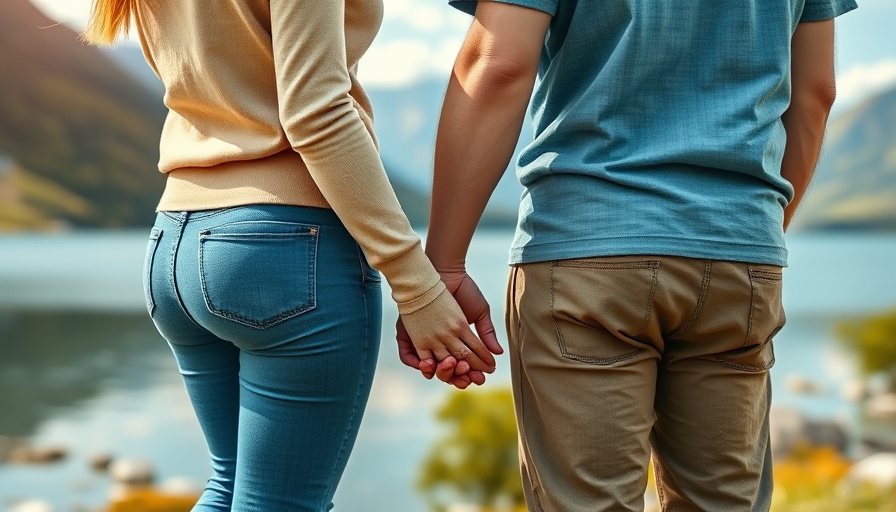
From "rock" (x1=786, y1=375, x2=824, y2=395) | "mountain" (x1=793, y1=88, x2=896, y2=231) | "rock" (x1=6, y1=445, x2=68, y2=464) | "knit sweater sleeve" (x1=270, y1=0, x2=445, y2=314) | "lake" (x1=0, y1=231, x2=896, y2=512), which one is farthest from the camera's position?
"mountain" (x1=793, y1=88, x2=896, y2=231)

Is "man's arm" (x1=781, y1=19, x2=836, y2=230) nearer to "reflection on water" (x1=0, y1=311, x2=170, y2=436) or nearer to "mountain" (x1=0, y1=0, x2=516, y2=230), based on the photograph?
"reflection on water" (x1=0, y1=311, x2=170, y2=436)

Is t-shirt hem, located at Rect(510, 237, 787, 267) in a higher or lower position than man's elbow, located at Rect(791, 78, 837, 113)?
lower

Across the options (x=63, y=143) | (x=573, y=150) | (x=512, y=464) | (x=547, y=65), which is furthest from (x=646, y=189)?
(x=63, y=143)

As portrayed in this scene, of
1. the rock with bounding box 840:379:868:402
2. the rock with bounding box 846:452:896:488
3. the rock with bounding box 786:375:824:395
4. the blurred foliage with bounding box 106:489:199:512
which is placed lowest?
the rock with bounding box 786:375:824:395

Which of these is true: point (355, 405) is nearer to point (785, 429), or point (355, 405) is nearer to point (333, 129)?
point (333, 129)

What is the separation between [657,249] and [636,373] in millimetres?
187

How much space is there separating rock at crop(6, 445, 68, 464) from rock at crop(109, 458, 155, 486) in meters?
2.80

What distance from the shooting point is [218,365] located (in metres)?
1.29

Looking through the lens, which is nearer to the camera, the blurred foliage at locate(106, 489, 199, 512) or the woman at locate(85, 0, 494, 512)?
the woman at locate(85, 0, 494, 512)

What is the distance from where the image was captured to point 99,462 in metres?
18.7

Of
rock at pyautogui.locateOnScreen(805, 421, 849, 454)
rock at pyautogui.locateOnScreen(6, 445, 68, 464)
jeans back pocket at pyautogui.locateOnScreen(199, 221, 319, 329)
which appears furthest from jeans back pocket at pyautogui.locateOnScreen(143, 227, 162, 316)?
rock at pyautogui.locateOnScreen(6, 445, 68, 464)

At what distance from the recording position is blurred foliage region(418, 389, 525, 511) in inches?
360

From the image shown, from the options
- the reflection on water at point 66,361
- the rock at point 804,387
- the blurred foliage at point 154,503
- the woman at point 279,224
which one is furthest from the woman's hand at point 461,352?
the reflection on water at point 66,361

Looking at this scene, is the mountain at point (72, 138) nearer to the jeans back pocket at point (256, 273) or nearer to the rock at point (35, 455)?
the rock at point (35, 455)
